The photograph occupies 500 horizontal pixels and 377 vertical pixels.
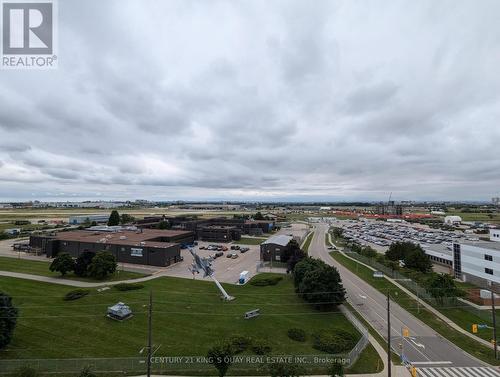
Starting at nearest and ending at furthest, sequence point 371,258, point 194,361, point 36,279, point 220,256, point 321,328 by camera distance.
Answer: point 194,361, point 321,328, point 36,279, point 371,258, point 220,256

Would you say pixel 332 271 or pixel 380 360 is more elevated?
pixel 332 271

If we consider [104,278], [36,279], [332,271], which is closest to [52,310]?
[104,278]

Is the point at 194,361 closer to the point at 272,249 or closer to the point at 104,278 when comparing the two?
the point at 104,278

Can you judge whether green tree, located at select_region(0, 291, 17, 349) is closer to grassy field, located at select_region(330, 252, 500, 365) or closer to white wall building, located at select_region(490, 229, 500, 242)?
grassy field, located at select_region(330, 252, 500, 365)

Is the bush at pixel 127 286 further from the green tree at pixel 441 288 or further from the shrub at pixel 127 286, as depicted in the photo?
the green tree at pixel 441 288

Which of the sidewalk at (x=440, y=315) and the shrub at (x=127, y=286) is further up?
the shrub at (x=127, y=286)

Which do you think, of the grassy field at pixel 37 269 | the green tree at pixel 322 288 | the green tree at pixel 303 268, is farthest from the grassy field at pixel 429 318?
the grassy field at pixel 37 269

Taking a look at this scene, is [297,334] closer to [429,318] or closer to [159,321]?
[159,321]
